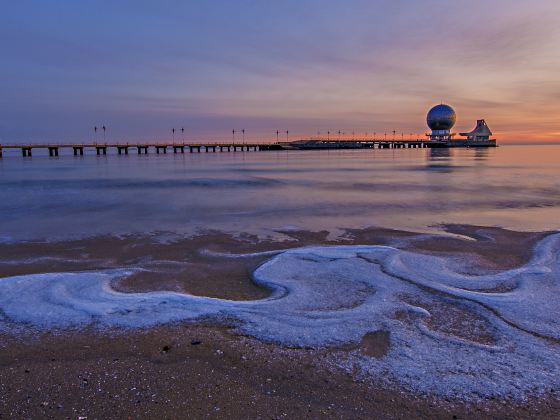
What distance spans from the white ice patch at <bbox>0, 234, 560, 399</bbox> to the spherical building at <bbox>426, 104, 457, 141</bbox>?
508ft

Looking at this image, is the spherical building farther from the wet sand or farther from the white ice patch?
the wet sand

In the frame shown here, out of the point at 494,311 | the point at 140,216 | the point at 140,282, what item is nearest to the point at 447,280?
the point at 494,311

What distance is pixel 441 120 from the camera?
15038 centimetres

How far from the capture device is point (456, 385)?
3482mm

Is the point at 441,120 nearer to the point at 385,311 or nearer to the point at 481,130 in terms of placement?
the point at 481,130

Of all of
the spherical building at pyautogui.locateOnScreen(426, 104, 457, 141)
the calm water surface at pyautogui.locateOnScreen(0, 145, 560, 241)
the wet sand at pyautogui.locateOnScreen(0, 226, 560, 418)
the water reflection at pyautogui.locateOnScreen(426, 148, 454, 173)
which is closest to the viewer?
the wet sand at pyautogui.locateOnScreen(0, 226, 560, 418)

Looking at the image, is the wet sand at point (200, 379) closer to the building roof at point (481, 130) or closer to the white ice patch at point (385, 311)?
the white ice patch at point (385, 311)

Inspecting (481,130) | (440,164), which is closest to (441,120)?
(481,130)

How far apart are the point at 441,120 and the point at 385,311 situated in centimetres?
15914

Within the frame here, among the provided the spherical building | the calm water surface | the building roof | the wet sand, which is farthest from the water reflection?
the building roof

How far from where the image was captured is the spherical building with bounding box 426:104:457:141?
488ft

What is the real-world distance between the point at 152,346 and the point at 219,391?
1101 millimetres

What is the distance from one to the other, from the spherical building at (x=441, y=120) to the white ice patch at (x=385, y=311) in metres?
155

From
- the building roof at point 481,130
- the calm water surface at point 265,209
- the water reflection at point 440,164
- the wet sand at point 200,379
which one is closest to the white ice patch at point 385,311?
the wet sand at point 200,379
